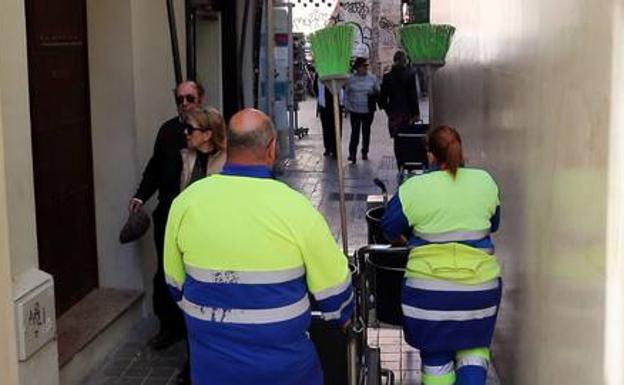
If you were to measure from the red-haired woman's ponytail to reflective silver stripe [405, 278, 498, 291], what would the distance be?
517 mm

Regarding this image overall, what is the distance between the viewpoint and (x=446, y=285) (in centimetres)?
497

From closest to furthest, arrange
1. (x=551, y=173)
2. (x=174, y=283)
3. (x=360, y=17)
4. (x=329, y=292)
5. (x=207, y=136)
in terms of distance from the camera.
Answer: (x=329, y=292) → (x=174, y=283) → (x=551, y=173) → (x=207, y=136) → (x=360, y=17)

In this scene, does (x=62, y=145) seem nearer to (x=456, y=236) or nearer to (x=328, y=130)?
(x=456, y=236)

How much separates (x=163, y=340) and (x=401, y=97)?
31.7 ft

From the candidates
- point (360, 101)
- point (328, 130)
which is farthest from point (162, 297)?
point (328, 130)

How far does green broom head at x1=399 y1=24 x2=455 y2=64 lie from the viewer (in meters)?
6.78

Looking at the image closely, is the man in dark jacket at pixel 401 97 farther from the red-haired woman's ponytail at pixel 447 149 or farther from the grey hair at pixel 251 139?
the grey hair at pixel 251 139

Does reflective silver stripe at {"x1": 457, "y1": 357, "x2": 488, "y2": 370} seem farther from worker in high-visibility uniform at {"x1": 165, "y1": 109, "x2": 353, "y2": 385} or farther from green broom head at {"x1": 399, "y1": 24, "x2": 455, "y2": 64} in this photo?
A: green broom head at {"x1": 399, "y1": 24, "x2": 455, "y2": 64}

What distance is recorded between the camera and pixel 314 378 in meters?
3.95

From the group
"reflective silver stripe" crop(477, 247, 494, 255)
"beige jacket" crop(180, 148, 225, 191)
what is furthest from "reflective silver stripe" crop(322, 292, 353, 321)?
"beige jacket" crop(180, 148, 225, 191)

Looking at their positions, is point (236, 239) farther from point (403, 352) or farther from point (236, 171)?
point (403, 352)

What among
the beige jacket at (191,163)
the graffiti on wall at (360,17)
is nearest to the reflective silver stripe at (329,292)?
the beige jacket at (191,163)

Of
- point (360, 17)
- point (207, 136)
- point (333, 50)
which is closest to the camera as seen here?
point (207, 136)

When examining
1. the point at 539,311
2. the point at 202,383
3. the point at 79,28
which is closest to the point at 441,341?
the point at 539,311
